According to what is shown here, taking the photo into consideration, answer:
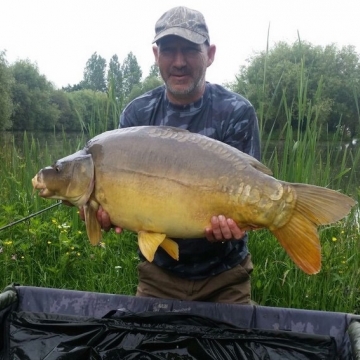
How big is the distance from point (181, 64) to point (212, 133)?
0.27m

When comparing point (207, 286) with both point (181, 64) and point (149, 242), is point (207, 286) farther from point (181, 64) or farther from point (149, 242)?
point (181, 64)

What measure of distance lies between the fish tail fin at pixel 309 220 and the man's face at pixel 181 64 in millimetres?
615

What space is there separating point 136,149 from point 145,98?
0.55 metres

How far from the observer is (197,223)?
1344 millimetres

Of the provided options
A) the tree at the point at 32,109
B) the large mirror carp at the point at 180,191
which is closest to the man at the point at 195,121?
the large mirror carp at the point at 180,191

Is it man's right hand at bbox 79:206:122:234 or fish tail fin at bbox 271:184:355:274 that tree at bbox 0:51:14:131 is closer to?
man's right hand at bbox 79:206:122:234

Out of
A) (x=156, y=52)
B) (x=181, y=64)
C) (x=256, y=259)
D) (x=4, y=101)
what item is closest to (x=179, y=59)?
(x=181, y=64)

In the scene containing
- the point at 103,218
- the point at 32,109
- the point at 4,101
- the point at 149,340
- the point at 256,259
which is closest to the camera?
the point at 103,218

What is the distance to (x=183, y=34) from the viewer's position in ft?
5.47

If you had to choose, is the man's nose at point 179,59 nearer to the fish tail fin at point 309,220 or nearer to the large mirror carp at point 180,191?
the large mirror carp at point 180,191

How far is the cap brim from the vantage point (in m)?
1.67

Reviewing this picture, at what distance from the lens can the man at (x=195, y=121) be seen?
67.5 inches

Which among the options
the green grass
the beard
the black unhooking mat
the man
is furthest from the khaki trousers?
the beard

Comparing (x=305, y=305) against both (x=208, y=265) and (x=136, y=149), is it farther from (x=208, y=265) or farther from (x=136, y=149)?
(x=136, y=149)
